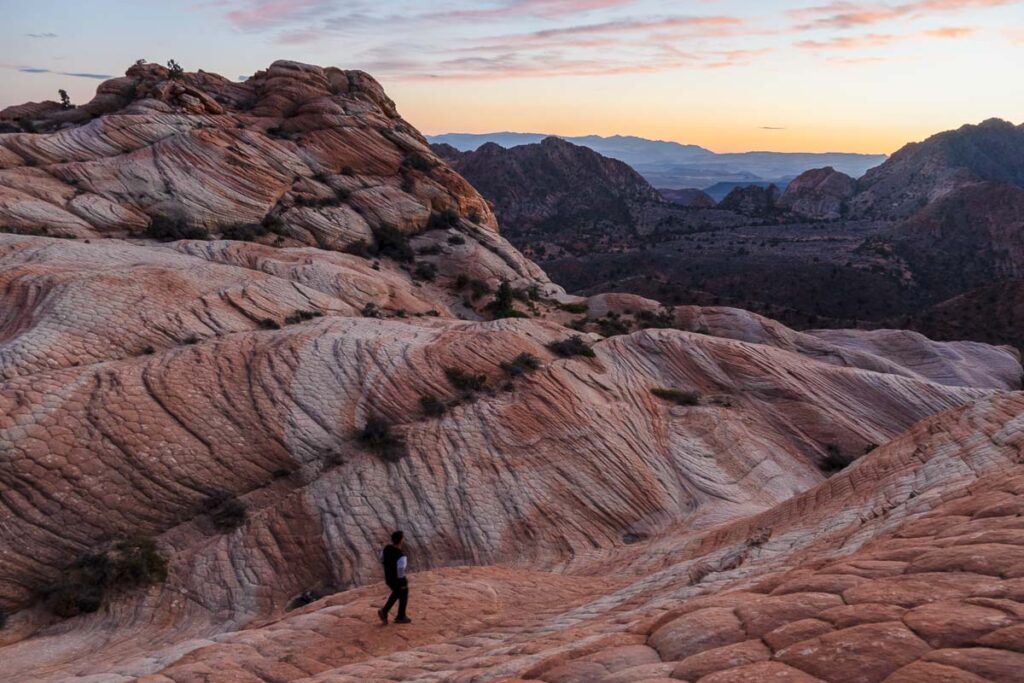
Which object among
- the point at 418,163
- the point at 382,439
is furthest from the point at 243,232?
the point at 382,439

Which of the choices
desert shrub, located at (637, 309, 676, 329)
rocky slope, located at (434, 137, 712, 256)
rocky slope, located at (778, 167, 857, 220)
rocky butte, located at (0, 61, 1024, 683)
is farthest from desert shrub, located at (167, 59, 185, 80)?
rocky slope, located at (778, 167, 857, 220)

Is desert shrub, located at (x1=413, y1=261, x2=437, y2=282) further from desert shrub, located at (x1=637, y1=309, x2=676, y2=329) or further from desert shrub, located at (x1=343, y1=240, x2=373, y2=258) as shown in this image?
desert shrub, located at (x1=637, y1=309, x2=676, y2=329)

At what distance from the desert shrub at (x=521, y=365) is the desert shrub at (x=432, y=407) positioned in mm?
3331

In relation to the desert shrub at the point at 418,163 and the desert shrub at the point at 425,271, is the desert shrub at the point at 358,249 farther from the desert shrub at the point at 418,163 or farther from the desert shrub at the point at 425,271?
the desert shrub at the point at 418,163

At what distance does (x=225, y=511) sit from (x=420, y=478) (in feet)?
17.8

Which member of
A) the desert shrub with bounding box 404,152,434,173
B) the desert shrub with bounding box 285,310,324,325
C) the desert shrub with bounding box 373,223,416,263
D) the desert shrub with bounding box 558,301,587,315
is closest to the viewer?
the desert shrub with bounding box 285,310,324,325

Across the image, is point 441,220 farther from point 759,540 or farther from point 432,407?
point 759,540

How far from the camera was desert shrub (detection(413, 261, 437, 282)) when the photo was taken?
4478 centimetres

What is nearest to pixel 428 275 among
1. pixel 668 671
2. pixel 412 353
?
pixel 412 353

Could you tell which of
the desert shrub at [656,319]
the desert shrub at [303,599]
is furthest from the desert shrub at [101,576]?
the desert shrub at [656,319]

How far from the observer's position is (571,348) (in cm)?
2884

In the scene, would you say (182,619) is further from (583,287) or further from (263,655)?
(583,287)

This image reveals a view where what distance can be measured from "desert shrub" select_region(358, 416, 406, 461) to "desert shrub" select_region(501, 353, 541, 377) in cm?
548

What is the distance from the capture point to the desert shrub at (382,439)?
21000 mm
